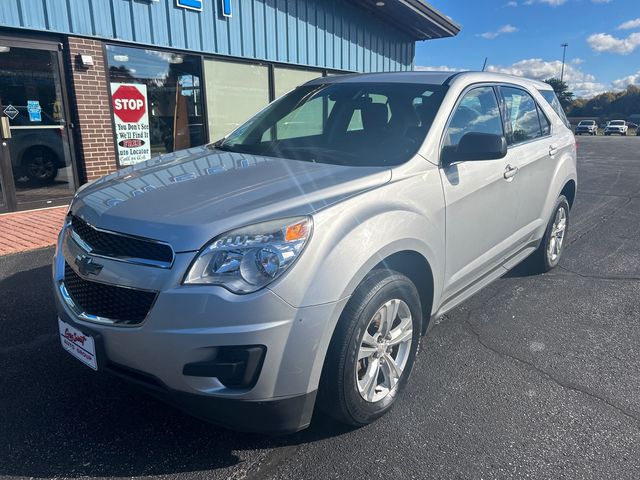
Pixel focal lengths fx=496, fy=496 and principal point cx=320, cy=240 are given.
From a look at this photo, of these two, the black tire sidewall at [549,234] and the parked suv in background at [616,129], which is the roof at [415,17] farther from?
the parked suv in background at [616,129]

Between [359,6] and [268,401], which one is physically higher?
[359,6]

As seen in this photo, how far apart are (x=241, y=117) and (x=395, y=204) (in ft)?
26.0

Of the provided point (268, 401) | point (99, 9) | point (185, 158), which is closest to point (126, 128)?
point (99, 9)

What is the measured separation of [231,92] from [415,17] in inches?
210

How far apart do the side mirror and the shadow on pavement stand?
5.38ft

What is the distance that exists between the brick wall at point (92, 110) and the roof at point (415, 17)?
19.8 feet

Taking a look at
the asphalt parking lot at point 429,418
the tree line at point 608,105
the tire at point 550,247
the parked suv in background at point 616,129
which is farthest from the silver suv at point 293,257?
the tree line at point 608,105

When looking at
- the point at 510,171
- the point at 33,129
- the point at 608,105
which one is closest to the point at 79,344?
the point at 510,171

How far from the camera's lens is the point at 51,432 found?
242 cm

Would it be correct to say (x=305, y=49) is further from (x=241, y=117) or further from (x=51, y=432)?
(x=51, y=432)

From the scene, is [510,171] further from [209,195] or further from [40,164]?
[40,164]

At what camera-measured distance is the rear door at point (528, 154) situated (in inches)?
146

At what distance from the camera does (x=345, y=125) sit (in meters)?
3.53

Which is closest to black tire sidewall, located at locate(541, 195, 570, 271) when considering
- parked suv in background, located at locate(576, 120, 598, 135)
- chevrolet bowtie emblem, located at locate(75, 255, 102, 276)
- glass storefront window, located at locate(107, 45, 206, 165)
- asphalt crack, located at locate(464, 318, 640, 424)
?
asphalt crack, located at locate(464, 318, 640, 424)
